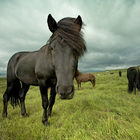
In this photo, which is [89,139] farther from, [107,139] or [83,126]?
[83,126]

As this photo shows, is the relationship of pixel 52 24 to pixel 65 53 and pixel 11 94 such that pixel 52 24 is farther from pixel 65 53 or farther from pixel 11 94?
pixel 11 94

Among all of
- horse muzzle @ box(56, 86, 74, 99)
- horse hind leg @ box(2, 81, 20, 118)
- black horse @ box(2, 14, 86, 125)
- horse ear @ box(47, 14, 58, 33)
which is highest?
horse ear @ box(47, 14, 58, 33)

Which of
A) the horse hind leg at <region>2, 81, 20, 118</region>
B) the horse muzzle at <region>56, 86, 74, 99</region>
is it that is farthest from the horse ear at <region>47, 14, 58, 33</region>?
the horse hind leg at <region>2, 81, 20, 118</region>

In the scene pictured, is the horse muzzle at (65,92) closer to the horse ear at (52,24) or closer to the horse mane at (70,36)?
the horse mane at (70,36)

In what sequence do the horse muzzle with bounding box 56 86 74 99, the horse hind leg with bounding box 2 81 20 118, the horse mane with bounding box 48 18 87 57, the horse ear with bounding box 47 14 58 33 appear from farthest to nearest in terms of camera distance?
1. the horse hind leg with bounding box 2 81 20 118
2. the horse ear with bounding box 47 14 58 33
3. the horse mane with bounding box 48 18 87 57
4. the horse muzzle with bounding box 56 86 74 99

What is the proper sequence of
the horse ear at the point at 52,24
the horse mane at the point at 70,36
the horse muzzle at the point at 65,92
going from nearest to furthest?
1. the horse muzzle at the point at 65,92
2. the horse mane at the point at 70,36
3. the horse ear at the point at 52,24

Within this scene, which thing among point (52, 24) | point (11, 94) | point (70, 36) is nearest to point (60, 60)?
point (70, 36)

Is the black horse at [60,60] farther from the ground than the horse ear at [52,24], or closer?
closer

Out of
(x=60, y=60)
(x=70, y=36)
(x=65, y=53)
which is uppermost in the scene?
(x=70, y=36)

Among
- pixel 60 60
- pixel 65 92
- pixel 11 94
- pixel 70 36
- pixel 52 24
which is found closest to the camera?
pixel 65 92

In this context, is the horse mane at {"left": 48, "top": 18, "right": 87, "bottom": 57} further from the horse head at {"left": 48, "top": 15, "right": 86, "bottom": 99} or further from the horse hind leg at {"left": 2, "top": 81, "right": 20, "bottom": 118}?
the horse hind leg at {"left": 2, "top": 81, "right": 20, "bottom": 118}

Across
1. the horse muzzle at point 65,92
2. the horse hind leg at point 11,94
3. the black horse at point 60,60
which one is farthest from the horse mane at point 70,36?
the horse hind leg at point 11,94

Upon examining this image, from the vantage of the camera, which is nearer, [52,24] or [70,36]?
[70,36]

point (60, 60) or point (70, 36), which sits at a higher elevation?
point (70, 36)
